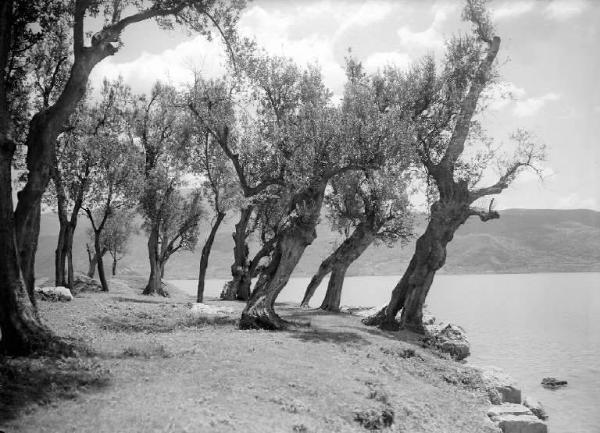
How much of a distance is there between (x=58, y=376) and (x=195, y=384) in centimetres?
373

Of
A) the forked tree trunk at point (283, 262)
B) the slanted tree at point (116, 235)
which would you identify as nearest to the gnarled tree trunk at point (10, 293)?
the forked tree trunk at point (283, 262)

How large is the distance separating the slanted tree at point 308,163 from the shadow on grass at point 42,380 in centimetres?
1235

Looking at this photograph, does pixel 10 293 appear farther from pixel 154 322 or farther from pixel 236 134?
pixel 236 134

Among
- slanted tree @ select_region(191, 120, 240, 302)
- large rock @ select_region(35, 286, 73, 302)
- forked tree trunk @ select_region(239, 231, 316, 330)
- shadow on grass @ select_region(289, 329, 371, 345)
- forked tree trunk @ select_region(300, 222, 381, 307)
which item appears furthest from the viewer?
slanted tree @ select_region(191, 120, 240, 302)

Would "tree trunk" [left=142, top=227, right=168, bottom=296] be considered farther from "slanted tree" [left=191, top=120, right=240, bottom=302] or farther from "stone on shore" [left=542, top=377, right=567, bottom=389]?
"stone on shore" [left=542, top=377, right=567, bottom=389]

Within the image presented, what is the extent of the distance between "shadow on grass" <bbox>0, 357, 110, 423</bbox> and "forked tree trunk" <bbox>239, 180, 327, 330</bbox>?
1188cm

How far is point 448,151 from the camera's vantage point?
109ft

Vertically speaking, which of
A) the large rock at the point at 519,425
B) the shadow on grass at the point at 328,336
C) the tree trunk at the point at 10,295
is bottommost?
the large rock at the point at 519,425

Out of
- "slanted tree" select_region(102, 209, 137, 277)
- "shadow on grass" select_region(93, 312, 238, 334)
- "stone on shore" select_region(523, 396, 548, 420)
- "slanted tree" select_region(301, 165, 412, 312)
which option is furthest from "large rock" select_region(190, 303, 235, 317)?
"slanted tree" select_region(102, 209, 137, 277)

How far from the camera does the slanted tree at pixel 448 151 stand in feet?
109

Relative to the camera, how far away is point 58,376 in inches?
516

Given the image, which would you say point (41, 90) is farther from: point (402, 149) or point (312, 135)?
point (402, 149)

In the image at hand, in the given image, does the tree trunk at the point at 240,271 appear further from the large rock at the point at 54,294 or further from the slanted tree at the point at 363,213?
the large rock at the point at 54,294

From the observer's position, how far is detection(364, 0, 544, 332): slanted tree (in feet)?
109
